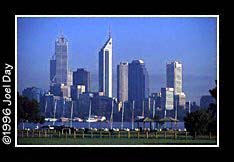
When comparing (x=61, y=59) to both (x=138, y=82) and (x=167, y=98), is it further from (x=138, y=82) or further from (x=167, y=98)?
(x=167, y=98)

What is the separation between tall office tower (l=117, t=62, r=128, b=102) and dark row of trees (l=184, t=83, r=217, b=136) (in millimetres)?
1106

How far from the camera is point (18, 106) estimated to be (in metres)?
10.3

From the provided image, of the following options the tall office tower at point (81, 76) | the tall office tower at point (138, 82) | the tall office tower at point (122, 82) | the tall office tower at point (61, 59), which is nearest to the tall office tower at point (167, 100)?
the tall office tower at point (138, 82)

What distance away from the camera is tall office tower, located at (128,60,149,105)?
10430 millimetres

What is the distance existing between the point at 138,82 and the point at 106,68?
0.58 m

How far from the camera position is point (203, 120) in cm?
1050

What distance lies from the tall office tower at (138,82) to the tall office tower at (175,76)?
0.38 metres

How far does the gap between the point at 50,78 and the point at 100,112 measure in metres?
1.01

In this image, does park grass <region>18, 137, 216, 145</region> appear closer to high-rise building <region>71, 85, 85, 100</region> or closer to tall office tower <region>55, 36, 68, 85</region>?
high-rise building <region>71, 85, 85, 100</region>
